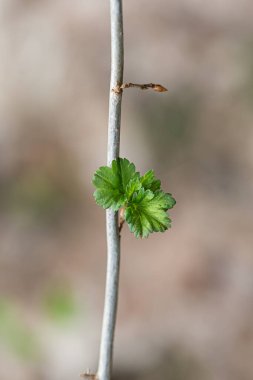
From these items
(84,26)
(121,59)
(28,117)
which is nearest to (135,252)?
(28,117)

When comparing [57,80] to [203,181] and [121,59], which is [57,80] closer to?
[203,181]

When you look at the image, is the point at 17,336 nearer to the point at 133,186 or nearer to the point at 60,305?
the point at 60,305

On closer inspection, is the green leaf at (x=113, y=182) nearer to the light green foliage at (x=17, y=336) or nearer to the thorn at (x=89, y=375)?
the thorn at (x=89, y=375)

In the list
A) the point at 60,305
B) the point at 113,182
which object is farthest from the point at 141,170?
the point at 113,182

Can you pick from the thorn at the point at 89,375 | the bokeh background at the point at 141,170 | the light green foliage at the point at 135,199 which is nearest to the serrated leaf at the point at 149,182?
the light green foliage at the point at 135,199

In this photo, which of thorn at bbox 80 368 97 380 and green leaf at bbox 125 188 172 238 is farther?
thorn at bbox 80 368 97 380

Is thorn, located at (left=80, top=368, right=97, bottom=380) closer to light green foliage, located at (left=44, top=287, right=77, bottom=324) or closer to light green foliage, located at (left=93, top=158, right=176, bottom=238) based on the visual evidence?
light green foliage, located at (left=93, top=158, right=176, bottom=238)

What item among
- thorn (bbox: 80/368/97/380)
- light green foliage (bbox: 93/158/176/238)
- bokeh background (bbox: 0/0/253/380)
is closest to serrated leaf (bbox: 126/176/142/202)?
light green foliage (bbox: 93/158/176/238)

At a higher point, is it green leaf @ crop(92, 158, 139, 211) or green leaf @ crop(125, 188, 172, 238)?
green leaf @ crop(92, 158, 139, 211)
